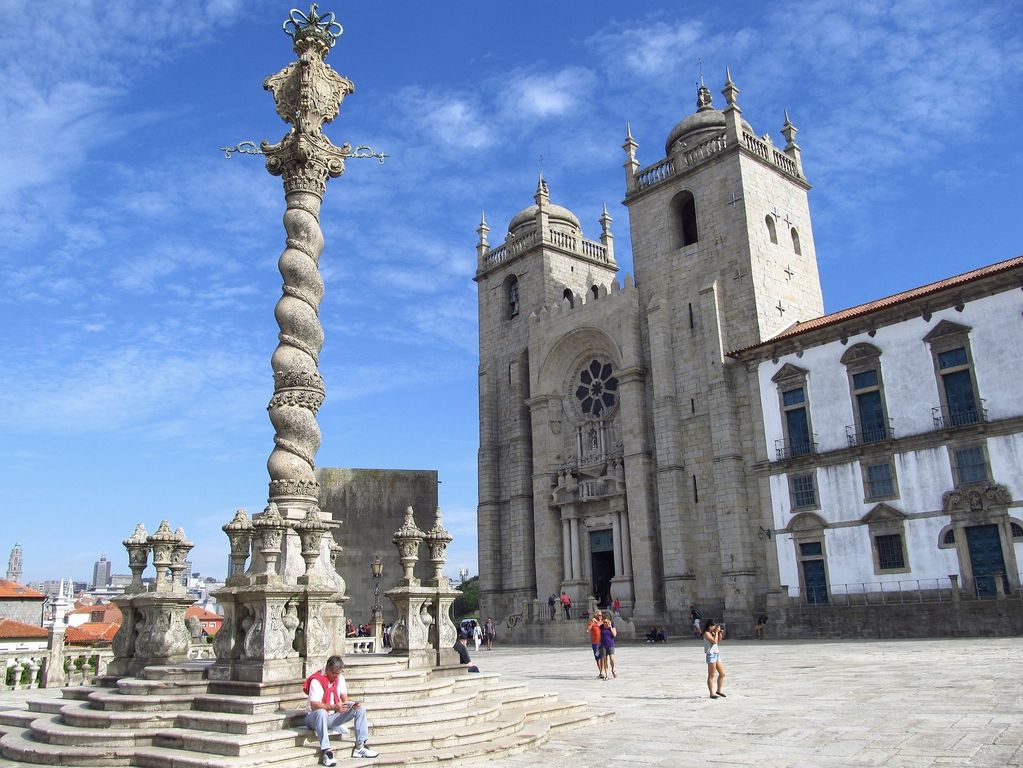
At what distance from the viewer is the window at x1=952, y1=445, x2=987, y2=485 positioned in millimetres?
23281

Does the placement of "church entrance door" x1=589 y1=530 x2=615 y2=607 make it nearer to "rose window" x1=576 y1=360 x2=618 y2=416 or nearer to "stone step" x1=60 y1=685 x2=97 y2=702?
"rose window" x1=576 y1=360 x2=618 y2=416

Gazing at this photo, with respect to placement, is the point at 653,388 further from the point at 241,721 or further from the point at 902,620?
the point at 241,721

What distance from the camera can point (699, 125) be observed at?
117 ft

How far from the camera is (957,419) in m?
24.0

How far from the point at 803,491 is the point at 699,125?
56.2 feet

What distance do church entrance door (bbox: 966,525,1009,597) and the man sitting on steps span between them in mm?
20318

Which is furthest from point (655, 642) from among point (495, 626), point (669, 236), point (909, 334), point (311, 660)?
point (311, 660)

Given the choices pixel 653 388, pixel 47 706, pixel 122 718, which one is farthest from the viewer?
pixel 653 388

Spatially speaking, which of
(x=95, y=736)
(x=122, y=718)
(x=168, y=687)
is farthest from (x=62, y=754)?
(x=168, y=687)

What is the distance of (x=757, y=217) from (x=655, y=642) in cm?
1613

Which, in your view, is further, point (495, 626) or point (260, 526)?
point (495, 626)

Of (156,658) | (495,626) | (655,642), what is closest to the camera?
(156,658)

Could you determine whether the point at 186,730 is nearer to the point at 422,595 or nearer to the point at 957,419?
the point at 422,595

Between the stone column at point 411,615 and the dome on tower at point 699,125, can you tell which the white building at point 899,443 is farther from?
the stone column at point 411,615
